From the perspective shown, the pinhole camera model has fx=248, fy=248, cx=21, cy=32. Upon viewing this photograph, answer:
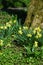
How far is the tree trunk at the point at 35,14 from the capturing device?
822 cm

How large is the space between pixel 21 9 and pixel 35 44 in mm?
7032

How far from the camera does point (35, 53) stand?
19.8 feet

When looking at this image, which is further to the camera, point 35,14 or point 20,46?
point 35,14

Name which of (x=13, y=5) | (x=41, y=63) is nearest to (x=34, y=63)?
(x=41, y=63)

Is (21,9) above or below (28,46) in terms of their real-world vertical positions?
below

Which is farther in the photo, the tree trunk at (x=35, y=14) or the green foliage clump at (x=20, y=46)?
the tree trunk at (x=35, y=14)

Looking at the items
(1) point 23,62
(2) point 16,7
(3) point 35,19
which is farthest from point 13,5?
(1) point 23,62

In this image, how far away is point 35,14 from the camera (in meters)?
8.48

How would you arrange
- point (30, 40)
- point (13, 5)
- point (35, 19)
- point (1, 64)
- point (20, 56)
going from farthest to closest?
point (13, 5) < point (35, 19) < point (30, 40) < point (20, 56) < point (1, 64)

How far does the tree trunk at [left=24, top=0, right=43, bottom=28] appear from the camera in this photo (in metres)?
8.22

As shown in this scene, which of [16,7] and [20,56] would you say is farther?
[16,7]

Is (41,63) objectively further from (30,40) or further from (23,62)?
(30,40)

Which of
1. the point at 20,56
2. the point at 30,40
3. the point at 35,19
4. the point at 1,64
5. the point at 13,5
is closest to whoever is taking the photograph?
the point at 1,64

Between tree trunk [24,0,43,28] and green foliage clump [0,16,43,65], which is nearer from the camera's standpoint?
green foliage clump [0,16,43,65]
